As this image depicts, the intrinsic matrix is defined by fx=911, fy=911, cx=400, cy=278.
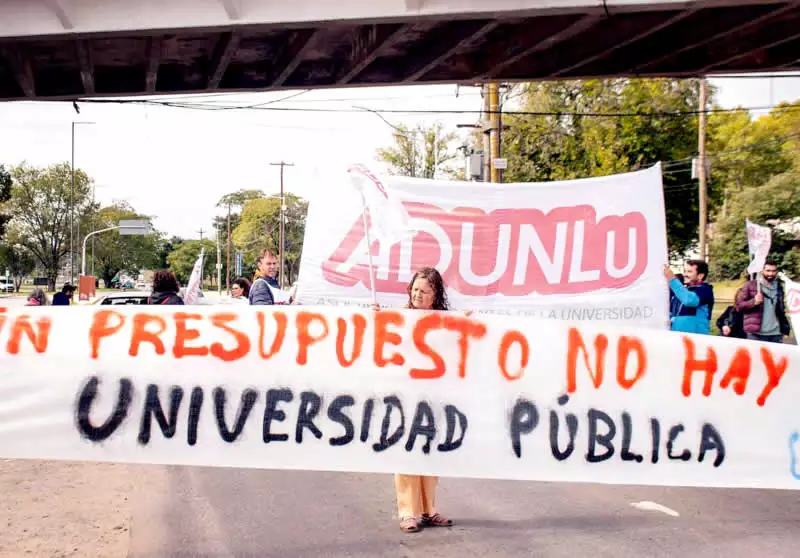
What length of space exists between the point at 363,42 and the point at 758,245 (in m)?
5.24

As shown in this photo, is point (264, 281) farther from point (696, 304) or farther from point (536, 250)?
point (696, 304)

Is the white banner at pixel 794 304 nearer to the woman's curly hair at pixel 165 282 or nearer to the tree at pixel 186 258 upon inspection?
the woman's curly hair at pixel 165 282

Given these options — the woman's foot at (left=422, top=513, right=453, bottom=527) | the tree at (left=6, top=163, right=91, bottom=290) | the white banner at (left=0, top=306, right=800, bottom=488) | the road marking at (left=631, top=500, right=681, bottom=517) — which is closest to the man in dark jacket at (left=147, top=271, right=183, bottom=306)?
the white banner at (left=0, top=306, right=800, bottom=488)

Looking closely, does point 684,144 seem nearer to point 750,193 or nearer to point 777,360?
point 750,193

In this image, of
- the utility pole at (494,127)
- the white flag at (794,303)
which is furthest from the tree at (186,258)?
the white flag at (794,303)

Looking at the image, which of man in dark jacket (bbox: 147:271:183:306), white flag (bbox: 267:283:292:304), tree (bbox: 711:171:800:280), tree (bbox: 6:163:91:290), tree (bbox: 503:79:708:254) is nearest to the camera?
man in dark jacket (bbox: 147:271:183:306)

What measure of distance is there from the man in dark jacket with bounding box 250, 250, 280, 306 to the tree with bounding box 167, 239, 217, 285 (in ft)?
390

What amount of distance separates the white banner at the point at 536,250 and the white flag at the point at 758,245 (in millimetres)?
3570

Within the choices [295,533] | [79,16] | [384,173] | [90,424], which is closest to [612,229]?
[384,173]

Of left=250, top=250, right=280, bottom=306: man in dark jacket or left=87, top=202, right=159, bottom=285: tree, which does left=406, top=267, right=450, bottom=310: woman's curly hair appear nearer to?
left=250, top=250, right=280, bottom=306: man in dark jacket

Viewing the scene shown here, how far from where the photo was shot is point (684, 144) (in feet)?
134

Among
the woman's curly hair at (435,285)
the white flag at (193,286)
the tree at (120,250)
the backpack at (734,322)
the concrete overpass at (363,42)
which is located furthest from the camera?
the tree at (120,250)

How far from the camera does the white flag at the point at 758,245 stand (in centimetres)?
1055

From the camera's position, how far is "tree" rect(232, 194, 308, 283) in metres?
103
